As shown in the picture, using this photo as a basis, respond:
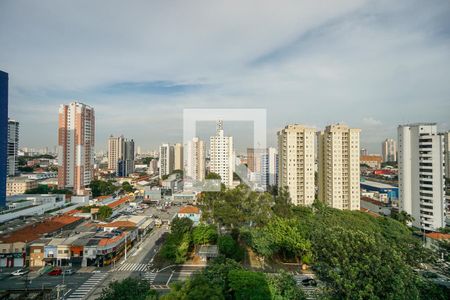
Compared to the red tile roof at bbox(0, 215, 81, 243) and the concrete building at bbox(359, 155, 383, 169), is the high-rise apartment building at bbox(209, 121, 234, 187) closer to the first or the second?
the red tile roof at bbox(0, 215, 81, 243)

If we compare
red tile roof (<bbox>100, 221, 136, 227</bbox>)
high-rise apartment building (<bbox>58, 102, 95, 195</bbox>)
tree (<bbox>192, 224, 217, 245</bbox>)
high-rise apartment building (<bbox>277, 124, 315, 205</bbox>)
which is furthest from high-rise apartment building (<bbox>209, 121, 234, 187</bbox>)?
tree (<bbox>192, 224, 217, 245</bbox>)

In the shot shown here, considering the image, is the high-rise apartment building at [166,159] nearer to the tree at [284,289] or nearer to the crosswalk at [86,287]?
the crosswalk at [86,287]

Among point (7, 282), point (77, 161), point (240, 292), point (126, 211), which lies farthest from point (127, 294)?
point (77, 161)

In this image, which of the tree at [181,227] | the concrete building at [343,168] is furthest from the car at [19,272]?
the concrete building at [343,168]

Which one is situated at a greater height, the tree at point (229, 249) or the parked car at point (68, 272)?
the tree at point (229, 249)

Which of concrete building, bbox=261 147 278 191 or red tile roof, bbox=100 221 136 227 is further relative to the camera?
concrete building, bbox=261 147 278 191

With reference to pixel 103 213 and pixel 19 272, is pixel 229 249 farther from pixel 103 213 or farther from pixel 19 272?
pixel 103 213

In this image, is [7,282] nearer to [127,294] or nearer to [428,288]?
[127,294]
